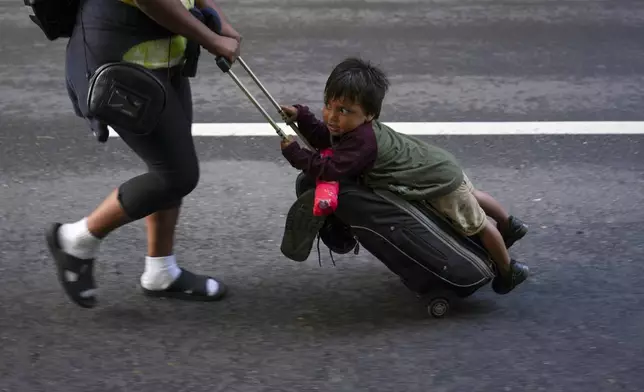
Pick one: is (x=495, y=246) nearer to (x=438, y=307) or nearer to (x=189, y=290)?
(x=438, y=307)

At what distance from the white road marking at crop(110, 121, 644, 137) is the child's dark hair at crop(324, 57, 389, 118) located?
2.35 meters

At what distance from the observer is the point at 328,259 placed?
4.31 m

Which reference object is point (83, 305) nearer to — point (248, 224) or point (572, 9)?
point (248, 224)

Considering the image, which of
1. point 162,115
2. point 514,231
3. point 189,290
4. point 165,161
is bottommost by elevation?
point 189,290

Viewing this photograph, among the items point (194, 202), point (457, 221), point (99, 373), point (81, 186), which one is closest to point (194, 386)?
point (99, 373)

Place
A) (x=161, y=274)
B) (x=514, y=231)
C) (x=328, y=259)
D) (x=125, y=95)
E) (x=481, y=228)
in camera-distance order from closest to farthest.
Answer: (x=125, y=95) → (x=481, y=228) → (x=161, y=274) → (x=514, y=231) → (x=328, y=259)

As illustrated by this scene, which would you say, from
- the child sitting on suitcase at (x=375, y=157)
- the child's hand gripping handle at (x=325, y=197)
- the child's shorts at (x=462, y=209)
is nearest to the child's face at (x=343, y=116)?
the child sitting on suitcase at (x=375, y=157)

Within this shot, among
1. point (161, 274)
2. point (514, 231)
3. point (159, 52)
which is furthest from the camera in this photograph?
point (514, 231)

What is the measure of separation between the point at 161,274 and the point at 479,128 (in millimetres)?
2749

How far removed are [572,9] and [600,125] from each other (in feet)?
11.1

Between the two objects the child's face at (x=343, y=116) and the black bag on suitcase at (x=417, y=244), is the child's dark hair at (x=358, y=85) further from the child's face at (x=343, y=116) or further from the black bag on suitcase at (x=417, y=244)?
the black bag on suitcase at (x=417, y=244)

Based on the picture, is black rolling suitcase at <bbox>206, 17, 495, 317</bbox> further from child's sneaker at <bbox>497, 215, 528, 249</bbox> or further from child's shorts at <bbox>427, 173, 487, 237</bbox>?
child's sneaker at <bbox>497, 215, 528, 249</bbox>

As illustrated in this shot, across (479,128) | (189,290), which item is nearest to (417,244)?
(189,290)

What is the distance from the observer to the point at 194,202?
4.95 m
